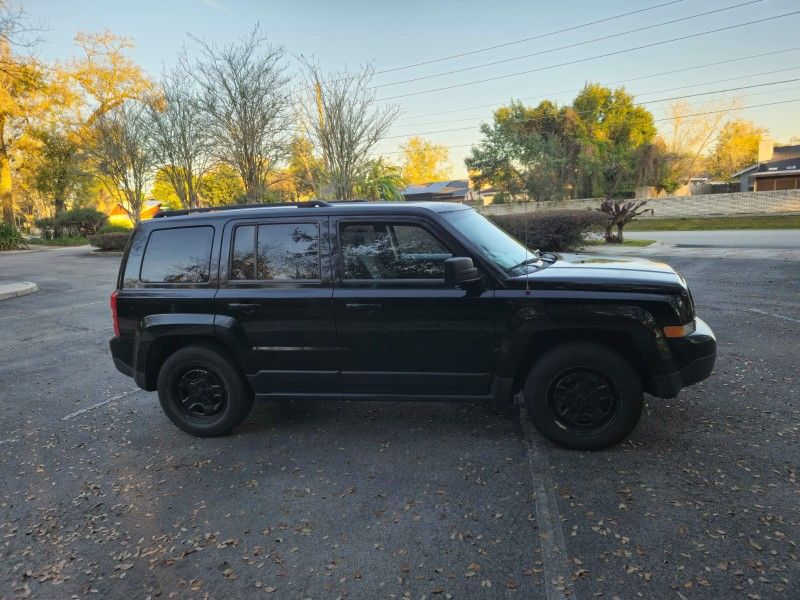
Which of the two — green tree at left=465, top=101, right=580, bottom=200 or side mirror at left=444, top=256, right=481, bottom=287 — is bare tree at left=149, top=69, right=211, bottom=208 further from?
green tree at left=465, top=101, right=580, bottom=200

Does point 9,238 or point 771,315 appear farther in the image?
point 9,238

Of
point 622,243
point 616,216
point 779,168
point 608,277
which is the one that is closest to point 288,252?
point 608,277

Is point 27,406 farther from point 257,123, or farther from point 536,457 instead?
point 257,123

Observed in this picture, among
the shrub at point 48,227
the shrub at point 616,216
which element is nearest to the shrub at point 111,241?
the shrub at point 48,227

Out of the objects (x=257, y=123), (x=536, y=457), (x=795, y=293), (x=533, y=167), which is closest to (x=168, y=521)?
(x=536, y=457)

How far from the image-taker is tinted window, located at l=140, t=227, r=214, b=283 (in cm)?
424

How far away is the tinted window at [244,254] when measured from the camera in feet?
13.6

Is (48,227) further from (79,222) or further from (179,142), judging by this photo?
(179,142)

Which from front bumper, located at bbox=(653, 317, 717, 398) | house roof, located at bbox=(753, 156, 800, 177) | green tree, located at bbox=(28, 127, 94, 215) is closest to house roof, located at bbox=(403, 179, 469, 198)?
house roof, located at bbox=(753, 156, 800, 177)

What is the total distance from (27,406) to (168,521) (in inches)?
129

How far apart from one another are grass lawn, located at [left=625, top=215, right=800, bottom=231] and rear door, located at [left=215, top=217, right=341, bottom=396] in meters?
28.3

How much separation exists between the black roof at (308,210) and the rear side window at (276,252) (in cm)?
12

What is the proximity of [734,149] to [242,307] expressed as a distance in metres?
81.4

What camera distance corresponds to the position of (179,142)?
70.9 feet
